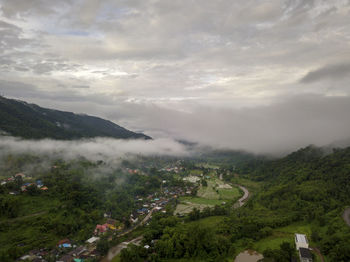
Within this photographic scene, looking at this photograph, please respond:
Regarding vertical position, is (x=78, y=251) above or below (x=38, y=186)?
below

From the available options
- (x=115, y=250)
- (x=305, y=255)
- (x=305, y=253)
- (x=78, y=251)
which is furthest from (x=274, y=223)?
(x=78, y=251)

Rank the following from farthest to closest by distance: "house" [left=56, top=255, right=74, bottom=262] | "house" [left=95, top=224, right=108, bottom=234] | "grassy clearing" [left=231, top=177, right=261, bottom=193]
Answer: "grassy clearing" [left=231, top=177, right=261, bottom=193]
"house" [left=95, top=224, right=108, bottom=234]
"house" [left=56, top=255, right=74, bottom=262]

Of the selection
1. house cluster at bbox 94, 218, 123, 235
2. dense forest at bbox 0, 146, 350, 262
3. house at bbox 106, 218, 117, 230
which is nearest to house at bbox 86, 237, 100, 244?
dense forest at bbox 0, 146, 350, 262

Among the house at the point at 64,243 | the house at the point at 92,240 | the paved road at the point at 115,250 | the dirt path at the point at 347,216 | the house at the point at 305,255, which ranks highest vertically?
the dirt path at the point at 347,216

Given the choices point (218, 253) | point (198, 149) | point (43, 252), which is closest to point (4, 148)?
point (43, 252)

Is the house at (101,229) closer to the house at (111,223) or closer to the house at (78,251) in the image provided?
the house at (111,223)

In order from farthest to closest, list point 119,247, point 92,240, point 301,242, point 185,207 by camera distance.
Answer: point 185,207 → point 92,240 → point 119,247 → point 301,242

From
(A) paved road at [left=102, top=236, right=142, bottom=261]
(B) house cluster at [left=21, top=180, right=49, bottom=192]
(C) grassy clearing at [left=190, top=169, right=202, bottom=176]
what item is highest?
(B) house cluster at [left=21, top=180, right=49, bottom=192]

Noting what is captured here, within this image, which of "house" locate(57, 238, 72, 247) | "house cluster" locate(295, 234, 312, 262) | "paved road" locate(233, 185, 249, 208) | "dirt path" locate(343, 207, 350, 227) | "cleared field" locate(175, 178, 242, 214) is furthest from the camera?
"paved road" locate(233, 185, 249, 208)

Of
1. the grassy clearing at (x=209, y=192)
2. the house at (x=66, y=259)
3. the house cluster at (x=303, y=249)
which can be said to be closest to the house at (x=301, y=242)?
the house cluster at (x=303, y=249)

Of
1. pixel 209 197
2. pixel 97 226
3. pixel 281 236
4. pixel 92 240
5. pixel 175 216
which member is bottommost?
pixel 209 197

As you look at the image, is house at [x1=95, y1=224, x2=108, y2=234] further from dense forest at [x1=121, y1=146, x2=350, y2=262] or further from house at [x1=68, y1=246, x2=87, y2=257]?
dense forest at [x1=121, y1=146, x2=350, y2=262]

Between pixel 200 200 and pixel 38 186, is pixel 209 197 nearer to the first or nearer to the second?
pixel 200 200

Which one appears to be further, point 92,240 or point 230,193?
point 230,193
